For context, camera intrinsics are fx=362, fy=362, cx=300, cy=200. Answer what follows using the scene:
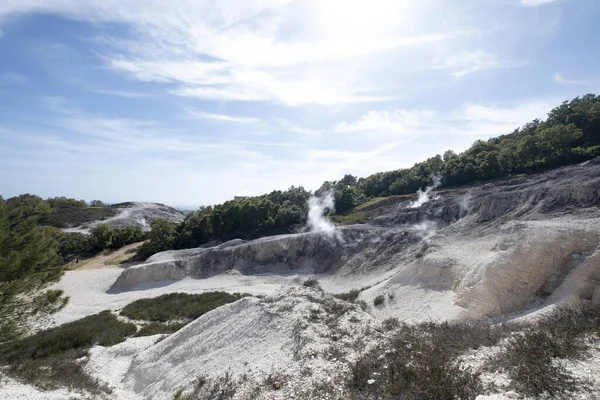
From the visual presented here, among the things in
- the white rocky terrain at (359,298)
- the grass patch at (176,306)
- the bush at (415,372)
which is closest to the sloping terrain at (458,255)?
the white rocky terrain at (359,298)

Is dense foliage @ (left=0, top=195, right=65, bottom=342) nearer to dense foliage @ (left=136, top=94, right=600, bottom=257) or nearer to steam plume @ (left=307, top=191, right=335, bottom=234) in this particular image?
steam plume @ (left=307, top=191, right=335, bottom=234)

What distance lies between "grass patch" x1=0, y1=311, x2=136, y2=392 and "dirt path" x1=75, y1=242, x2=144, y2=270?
19.6 m

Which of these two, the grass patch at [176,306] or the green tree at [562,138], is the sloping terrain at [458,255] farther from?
the green tree at [562,138]

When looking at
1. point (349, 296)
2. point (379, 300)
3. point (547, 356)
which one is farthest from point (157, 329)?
point (547, 356)

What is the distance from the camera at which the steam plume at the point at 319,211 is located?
Answer: 1834 inches

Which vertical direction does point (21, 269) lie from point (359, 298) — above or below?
above

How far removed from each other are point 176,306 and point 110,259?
23.8 meters

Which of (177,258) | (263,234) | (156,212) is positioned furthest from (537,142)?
(156,212)

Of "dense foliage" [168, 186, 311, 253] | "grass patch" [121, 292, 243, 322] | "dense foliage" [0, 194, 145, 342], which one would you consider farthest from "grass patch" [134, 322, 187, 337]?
"dense foliage" [168, 186, 311, 253]

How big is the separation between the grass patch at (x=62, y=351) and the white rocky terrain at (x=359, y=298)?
0.88 m

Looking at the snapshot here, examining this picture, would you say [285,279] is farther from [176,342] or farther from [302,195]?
[302,195]

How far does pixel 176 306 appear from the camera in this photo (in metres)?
26.0

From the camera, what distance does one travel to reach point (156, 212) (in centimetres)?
8931

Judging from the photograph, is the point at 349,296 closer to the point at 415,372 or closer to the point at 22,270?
the point at 415,372
